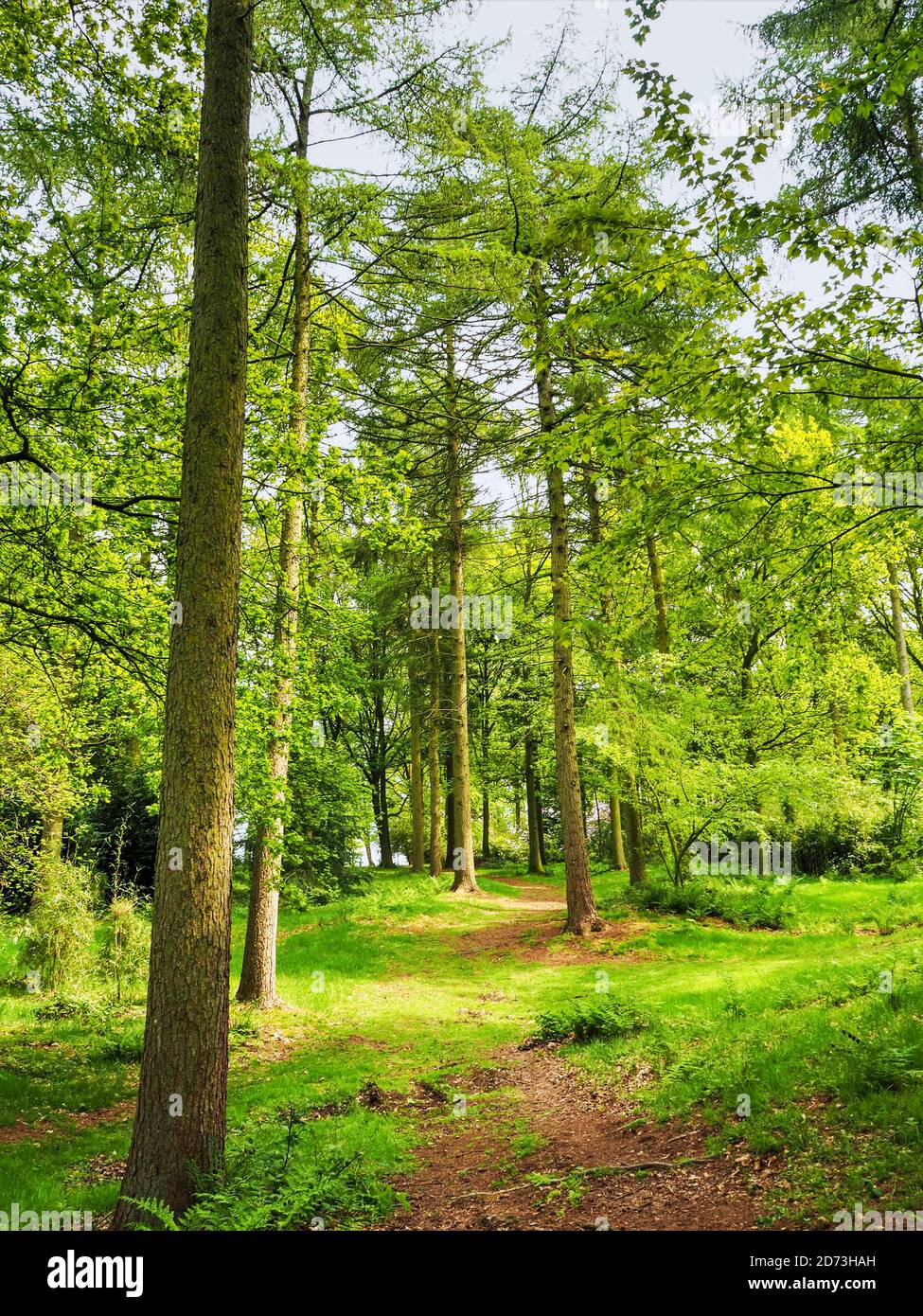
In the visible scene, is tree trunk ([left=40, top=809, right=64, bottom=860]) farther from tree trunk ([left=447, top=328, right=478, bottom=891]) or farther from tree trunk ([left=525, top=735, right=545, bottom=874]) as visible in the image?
tree trunk ([left=525, top=735, right=545, bottom=874])

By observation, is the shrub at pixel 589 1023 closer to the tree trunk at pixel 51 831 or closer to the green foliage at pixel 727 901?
the green foliage at pixel 727 901

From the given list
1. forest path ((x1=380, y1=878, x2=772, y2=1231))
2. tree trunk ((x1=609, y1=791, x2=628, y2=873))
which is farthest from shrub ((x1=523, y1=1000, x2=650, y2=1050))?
tree trunk ((x1=609, y1=791, x2=628, y2=873))

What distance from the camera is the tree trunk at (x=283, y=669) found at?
767 centimetres

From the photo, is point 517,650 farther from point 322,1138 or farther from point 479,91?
point 322,1138

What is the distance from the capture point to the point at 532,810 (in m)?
27.3

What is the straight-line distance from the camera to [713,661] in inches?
597

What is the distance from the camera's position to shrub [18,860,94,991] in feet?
31.8

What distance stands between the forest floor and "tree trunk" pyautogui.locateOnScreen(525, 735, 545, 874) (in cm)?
1509

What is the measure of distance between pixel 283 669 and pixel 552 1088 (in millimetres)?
4609

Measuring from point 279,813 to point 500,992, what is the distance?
495cm

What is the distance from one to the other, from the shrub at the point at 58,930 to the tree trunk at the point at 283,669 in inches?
87.8

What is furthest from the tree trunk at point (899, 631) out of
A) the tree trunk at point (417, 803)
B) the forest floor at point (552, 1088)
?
the tree trunk at point (417, 803)

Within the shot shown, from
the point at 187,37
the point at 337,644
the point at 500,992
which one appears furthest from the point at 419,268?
the point at 500,992

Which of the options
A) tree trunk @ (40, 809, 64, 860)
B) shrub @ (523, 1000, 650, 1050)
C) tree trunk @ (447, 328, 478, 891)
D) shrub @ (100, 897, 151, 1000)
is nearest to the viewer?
shrub @ (523, 1000, 650, 1050)
